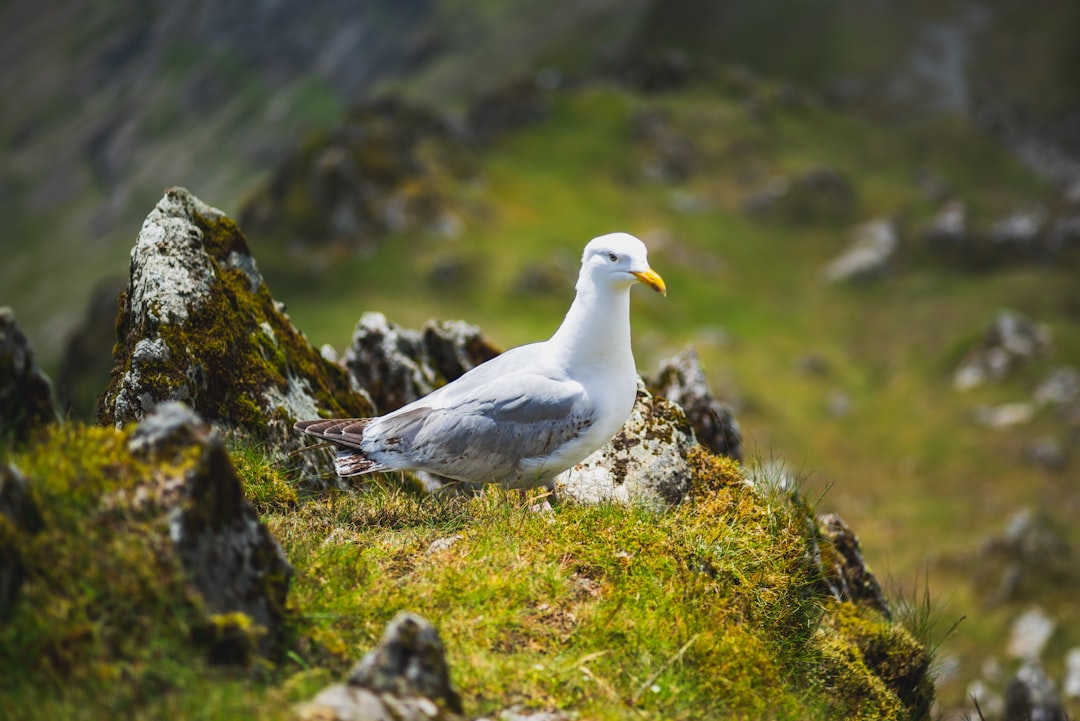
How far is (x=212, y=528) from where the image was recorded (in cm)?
655

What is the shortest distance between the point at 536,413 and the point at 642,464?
1466 mm

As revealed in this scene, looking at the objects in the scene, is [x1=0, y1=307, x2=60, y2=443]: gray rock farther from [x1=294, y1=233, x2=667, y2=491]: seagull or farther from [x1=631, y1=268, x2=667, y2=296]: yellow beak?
[x1=631, y1=268, x2=667, y2=296]: yellow beak

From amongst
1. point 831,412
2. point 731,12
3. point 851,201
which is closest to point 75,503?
point 831,412

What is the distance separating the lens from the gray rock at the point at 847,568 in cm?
1013

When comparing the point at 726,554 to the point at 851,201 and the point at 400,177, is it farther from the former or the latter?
the point at 851,201

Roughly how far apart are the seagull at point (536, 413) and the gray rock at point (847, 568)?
2593mm

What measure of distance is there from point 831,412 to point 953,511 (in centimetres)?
1030

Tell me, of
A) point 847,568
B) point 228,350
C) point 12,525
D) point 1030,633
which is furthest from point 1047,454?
point 12,525

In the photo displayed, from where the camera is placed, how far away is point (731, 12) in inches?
6442

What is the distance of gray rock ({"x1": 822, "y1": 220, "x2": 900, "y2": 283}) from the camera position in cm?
6197

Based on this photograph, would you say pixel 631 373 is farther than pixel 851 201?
No

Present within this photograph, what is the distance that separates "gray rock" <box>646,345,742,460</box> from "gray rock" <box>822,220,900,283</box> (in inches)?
1981

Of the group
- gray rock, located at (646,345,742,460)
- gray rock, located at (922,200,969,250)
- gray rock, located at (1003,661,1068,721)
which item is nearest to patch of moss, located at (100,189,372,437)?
gray rock, located at (646,345,742,460)

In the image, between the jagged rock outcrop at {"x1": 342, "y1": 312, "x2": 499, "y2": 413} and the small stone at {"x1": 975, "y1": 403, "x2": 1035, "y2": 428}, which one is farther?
the small stone at {"x1": 975, "y1": 403, "x2": 1035, "y2": 428}
